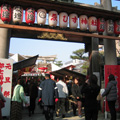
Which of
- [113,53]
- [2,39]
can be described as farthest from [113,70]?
[2,39]

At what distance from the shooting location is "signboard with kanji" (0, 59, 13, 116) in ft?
19.6

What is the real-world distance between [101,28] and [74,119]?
454 cm

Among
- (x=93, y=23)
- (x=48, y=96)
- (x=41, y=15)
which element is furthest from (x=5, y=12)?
(x=93, y=23)

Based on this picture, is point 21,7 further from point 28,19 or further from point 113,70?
point 113,70

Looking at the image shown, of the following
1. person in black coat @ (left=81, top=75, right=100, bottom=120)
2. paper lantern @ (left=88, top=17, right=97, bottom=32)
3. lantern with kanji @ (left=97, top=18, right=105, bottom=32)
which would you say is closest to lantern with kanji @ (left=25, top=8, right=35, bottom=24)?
paper lantern @ (left=88, top=17, right=97, bottom=32)

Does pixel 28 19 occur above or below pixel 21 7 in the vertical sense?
below

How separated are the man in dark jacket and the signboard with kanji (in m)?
1.48

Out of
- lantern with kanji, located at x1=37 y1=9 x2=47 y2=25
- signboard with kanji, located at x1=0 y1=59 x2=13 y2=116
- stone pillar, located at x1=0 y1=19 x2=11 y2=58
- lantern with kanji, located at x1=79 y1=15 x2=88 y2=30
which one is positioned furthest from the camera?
stone pillar, located at x1=0 y1=19 x2=11 y2=58

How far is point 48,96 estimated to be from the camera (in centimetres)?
535

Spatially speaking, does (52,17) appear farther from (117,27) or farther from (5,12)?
(117,27)

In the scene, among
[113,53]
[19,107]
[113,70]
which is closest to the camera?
[19,107]

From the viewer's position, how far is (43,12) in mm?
6809

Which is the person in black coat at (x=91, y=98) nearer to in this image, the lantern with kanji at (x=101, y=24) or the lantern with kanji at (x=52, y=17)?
the lantern with kanji at (x=52, y=17)

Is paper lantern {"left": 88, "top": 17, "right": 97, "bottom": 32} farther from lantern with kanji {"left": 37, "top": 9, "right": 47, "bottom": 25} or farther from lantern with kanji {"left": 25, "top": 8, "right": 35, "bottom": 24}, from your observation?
lantern with kanji {"left": 25, "top": 8, "right": 35, "bottom": 24}
